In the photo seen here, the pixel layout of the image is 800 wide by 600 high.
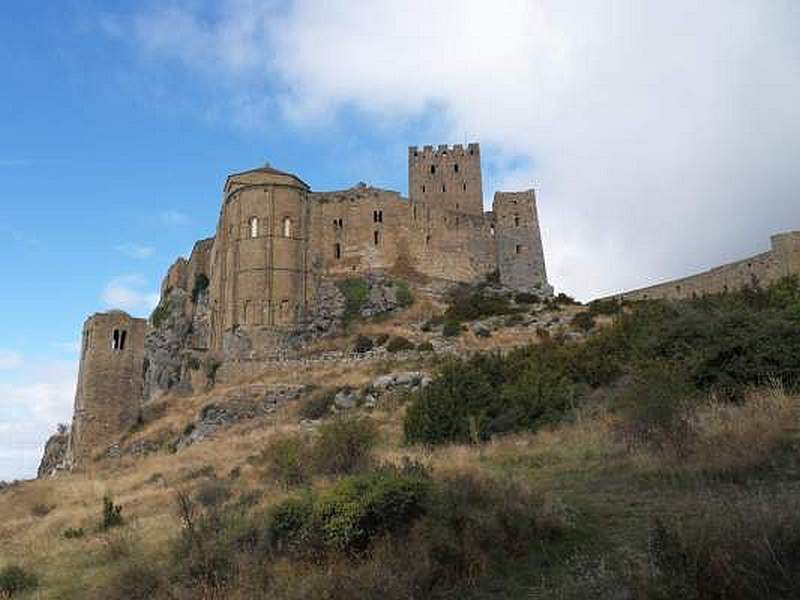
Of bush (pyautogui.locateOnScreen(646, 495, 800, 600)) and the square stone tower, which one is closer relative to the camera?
bush (pyautogui.locateOnScreen(646, 495, 800, 600))

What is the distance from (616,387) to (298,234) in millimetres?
26663

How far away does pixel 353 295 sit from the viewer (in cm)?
4041

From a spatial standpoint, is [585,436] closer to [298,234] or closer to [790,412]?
[790,412]

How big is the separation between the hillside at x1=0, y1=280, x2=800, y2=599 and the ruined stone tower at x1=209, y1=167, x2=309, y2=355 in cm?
1381

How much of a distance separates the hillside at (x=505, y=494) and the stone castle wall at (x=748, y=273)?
4.04 meters

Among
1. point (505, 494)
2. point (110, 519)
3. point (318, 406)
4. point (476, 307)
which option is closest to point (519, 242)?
point (476, 307)

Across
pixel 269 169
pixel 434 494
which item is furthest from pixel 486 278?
pixel 434 494

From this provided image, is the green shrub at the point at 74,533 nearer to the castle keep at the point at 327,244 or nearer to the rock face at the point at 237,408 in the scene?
the rock face at the point at 237,408

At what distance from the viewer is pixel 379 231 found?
1684 inches

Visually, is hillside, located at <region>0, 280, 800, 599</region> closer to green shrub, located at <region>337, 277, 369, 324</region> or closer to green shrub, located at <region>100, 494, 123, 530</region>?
green shrub, located at <region>100, 494, 123, 530</region>

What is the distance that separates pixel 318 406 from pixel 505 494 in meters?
18.8

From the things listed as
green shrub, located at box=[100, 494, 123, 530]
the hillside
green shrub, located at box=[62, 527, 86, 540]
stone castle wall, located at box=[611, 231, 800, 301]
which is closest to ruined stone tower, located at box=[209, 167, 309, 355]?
the hillside

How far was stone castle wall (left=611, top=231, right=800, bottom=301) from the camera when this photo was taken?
2653 cm

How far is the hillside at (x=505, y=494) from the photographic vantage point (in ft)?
21.7
